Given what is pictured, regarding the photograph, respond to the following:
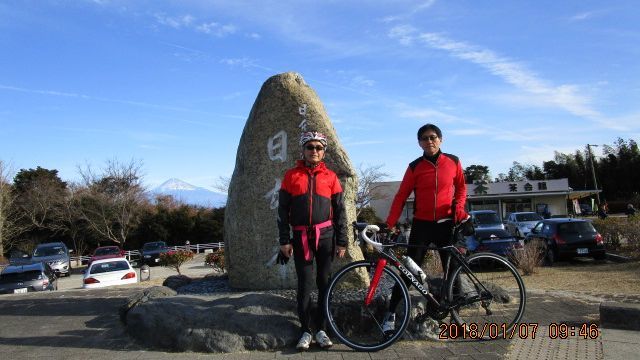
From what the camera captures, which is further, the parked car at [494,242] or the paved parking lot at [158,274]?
the paved parking lot at [158,274]

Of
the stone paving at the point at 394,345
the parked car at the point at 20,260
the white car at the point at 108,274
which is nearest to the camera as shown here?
the stone paving at the point at 394,345

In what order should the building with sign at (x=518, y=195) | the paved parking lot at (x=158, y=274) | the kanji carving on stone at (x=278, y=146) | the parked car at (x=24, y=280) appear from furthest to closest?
the building with sign at (x=518, y=195), the paved parking lot at (x=158, y=274), the parked car at (x=24, y=280), the kanji carving on stone at (x=278, y=146)

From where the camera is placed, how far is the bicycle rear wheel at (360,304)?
4551mm

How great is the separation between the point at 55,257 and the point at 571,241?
72.2ft

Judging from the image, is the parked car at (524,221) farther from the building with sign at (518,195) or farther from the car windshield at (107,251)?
the car windshield at (107,251)

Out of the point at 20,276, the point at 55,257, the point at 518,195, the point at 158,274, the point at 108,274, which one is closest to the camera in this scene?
the point at 20,276

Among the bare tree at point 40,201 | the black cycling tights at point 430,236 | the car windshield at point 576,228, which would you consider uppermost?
the bare tree at point 40,201

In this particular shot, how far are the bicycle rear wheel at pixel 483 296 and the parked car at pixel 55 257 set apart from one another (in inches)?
893

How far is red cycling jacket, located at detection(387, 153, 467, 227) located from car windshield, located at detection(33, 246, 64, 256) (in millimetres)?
24260

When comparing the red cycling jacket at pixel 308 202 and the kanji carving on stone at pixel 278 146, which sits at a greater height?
the kanji carving on stone at pixel 278 146

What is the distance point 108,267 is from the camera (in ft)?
49.7

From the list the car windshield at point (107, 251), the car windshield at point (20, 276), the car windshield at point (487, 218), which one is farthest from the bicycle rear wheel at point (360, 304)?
the car windshield at point (107, 251)
